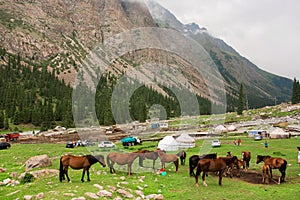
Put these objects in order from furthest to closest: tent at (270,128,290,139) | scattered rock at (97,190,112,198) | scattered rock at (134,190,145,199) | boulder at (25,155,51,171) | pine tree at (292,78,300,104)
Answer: pine tree at (292,78,300,104)
tent at (270,128,290,139)
boulder at (25,155,51,171)
scattered rock at (134,190,145,199)
scattered rock at (97,190,112,198)

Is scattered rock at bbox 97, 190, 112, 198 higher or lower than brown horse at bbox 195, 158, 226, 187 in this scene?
lower

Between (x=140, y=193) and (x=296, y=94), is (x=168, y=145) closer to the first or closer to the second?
(x=140, y=193)

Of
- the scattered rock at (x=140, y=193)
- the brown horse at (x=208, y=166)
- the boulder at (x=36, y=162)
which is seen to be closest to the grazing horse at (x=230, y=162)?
the brown horse at (x=208, y=166)

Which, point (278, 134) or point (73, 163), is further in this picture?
point (278, 134)

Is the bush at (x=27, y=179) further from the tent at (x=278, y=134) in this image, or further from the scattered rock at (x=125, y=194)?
the tent at (x=278, y=134)

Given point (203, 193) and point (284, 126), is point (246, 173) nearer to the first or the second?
point (203, 193)

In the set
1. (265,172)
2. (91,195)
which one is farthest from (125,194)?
(265,172)

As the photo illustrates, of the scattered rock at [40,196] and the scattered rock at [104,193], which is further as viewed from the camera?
the scattered rock at [104,193]

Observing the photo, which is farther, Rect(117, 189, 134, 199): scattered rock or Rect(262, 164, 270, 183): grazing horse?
Rect(262, 164, 270, 183): grazing horse

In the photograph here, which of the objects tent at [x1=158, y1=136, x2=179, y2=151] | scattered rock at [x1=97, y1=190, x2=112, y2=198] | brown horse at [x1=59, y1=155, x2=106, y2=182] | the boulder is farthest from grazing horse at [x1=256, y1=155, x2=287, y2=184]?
tent at [x1=158, y1=136, x2=179, y2=151]

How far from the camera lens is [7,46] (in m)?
199

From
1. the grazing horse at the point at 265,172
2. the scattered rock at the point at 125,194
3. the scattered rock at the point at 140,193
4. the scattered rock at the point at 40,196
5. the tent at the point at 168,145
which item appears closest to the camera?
the scattered rock at the point at 40,196

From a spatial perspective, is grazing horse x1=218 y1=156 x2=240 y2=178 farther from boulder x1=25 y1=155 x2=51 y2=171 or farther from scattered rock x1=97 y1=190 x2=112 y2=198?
boulder x1=25 y1=155 x2=51 y2=171

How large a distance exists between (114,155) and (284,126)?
2530 inches
